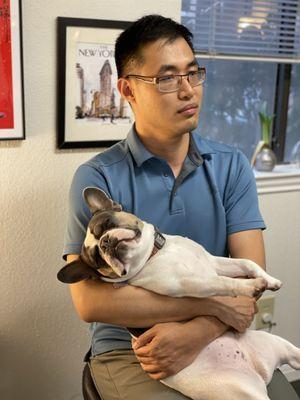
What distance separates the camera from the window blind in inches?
90.0

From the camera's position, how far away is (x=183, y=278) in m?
1.26

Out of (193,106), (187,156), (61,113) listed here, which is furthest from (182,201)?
(61,113)

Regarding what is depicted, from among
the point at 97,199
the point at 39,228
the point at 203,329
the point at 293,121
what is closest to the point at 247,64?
the point at 293,121

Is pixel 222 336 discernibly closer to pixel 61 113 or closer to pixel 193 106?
pixel 193 106

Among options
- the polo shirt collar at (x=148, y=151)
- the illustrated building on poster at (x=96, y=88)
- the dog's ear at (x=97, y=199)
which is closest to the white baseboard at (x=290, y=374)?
the polo shirt collar at (x=148, y=151)

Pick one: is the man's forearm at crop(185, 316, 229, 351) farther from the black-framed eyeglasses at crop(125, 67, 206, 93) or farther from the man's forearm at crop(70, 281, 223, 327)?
the black-framed eyeglasses at crop(125, 67, 206, 93)

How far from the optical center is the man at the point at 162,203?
52.0 inches

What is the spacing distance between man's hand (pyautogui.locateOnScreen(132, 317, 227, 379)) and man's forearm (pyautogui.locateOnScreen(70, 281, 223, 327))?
0.08ft

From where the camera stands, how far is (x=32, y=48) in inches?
68.2

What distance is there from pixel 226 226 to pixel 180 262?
15.4 inches

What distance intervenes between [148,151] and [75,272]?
1.68 ft

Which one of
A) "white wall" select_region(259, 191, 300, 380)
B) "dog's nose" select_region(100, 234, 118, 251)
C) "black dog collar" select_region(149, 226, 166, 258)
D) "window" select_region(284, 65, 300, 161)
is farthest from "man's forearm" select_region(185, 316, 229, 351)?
"window" select_region(284, 65, 300, 161)

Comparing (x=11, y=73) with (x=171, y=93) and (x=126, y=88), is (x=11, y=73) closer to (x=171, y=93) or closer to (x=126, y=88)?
(x=126, y=88)

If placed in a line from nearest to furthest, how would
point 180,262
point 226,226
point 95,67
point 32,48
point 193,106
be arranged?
1. point 180,262
2. point 193,106
3. point 226,226
4. point 32,48
5. point 95,67
